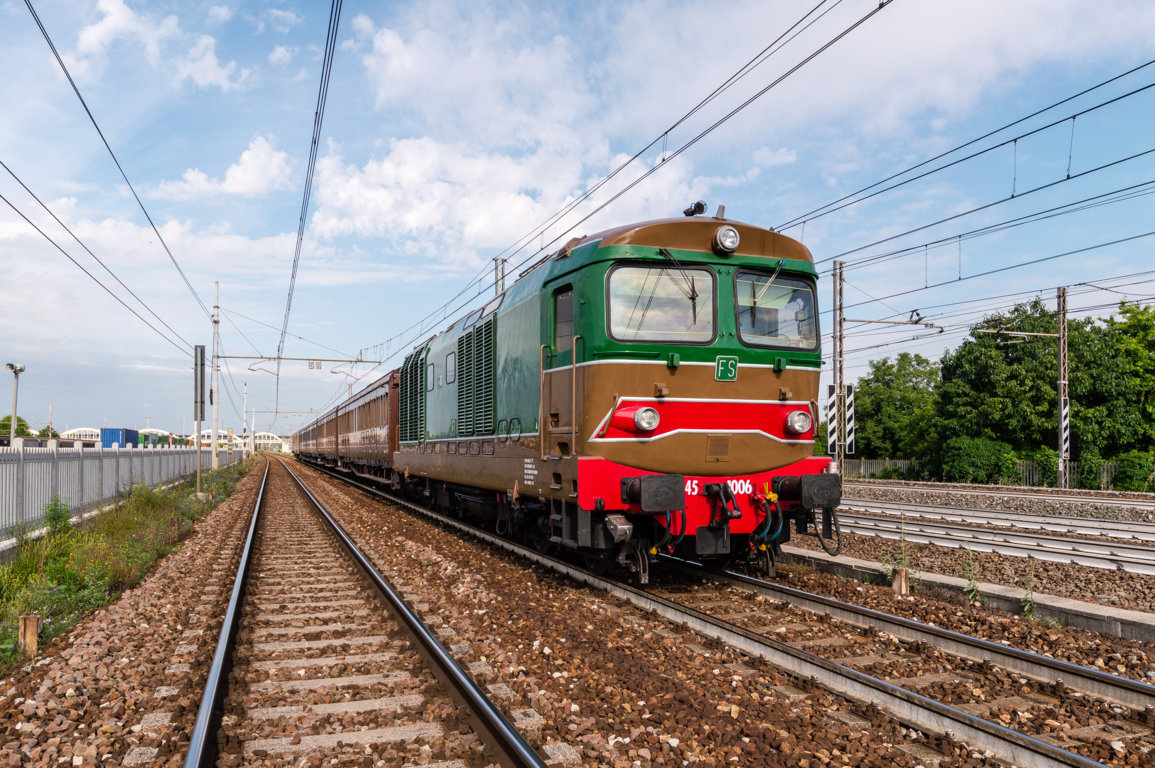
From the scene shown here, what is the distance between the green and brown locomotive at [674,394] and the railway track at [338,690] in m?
2.20

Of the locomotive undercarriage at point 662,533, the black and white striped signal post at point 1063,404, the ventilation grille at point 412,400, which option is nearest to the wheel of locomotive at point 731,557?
the locomotive undercarriage at point 662,533

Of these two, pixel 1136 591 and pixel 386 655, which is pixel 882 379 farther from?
pixel 386 655

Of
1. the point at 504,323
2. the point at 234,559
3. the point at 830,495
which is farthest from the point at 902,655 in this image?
the point at 234,559

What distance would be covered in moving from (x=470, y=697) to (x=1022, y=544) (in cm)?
999

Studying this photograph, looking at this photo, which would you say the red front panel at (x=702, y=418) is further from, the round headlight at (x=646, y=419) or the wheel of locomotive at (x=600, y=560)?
the wheel of locomotive at (x=600, y=560)

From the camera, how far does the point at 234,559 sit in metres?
11.4

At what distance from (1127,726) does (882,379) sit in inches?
2233

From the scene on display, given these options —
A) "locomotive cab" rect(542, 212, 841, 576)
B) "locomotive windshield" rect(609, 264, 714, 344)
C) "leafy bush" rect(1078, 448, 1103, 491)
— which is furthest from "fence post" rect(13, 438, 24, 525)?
"leafy bush" rect(1078, 448, 1103, 491)

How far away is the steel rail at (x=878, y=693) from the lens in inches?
154

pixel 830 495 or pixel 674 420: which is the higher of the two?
pixel 674 420

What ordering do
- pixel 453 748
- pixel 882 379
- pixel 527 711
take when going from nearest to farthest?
1. pixel 453 748
2. pixel 527 711
3. pixel 882 379

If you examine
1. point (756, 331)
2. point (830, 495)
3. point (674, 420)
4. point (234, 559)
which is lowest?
point (234, 559)

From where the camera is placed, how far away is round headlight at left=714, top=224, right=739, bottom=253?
796 cm

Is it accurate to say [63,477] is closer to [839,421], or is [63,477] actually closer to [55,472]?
[55,472]
